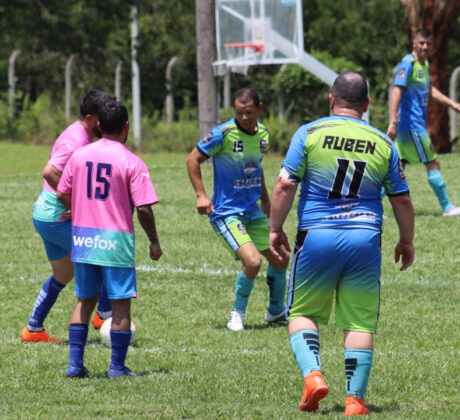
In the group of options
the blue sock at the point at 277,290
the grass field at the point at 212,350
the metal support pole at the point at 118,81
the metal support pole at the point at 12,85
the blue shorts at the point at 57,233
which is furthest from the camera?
the metal support pole at the point at 12,85

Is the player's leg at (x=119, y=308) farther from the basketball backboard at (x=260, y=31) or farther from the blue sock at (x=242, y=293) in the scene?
the basketball backboard at (x=260, y=31)

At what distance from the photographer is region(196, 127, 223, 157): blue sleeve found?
25.5 feet

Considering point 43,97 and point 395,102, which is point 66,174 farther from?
point 43,97

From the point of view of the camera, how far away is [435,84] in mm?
21453

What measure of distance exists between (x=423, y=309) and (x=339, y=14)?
40875 millimetres

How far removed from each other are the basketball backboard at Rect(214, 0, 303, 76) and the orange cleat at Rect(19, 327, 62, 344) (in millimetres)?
11229

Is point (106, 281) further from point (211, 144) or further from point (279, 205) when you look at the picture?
point (211, 144)

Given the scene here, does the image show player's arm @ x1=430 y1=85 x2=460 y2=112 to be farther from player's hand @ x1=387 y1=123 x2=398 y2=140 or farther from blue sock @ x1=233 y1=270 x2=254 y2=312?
blue sock @ x1=233 y1=270 x2=254 y2=312

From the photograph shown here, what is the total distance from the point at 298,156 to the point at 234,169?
258 centimetres

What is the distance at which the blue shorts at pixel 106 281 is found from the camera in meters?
5.95

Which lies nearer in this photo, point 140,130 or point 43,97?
point 140,130

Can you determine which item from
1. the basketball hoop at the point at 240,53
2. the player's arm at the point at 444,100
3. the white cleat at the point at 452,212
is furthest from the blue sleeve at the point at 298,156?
the basketball hoop at the point at 240,53

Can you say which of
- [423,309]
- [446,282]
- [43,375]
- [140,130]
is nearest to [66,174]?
[43,375]

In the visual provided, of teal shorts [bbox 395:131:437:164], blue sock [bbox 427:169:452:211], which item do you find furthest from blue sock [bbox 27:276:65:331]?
blue sock [bbox 427:169:452:211]
